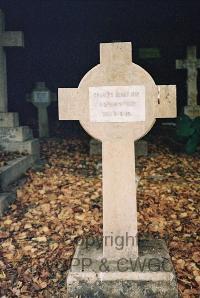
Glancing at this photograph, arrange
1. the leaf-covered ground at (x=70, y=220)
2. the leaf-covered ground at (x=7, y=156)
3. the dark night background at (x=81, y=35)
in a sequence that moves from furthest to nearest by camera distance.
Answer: the dark night background at (x=81, y=35), the leaf-covered ground at (x=7, y=156), the leaf-covered ground at (x=70, y=220)

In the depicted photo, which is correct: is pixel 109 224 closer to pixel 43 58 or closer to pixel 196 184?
pixel 196 184

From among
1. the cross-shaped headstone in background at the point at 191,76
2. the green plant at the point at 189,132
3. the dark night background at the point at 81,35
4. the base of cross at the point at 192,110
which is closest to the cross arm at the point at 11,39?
the dark night background at the point at 81,35

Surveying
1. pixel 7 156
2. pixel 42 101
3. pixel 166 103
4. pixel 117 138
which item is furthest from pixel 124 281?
pixel 42 101

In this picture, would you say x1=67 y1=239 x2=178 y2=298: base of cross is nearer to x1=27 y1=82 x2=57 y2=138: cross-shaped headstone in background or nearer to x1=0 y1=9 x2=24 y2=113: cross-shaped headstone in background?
x1=0 y1=9 x2=24 y2=113: cross-shaped headstone in background

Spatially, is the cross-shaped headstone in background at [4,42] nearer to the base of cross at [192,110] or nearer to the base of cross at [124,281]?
the base of cross at [192,110]

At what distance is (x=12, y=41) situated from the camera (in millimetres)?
6488

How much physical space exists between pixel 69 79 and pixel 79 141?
9.78ft

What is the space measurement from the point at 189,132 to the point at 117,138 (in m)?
4.70

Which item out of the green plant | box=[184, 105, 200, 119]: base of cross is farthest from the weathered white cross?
box=[184, 105, 200, 119]: base of cross

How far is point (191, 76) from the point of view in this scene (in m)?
8.45

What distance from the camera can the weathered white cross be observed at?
285 centimetres

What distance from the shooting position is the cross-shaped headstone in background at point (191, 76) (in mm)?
8367

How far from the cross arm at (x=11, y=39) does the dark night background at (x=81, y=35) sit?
525mm

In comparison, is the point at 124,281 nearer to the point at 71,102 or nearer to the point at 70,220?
the point at 71,102
